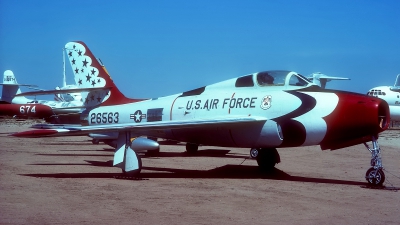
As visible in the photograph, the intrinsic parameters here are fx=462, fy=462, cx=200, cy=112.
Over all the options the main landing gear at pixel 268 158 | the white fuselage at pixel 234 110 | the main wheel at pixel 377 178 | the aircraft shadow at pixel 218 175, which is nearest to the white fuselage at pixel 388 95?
Answer: the main landing gear at pixel 268 158

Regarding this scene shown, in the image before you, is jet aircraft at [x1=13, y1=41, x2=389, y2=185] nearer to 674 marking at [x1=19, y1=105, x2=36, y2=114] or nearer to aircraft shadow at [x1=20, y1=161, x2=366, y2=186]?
aircraft shadow at [x1=20, y1=161, x2=366, y2=186]

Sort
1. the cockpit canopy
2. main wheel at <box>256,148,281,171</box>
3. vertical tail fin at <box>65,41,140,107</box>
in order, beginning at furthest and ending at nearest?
1. vertical tail fin at <box>65,41,140,107</box>
2. main wheel at <box>256,148,281,171</box>
3. the cockpit canopy

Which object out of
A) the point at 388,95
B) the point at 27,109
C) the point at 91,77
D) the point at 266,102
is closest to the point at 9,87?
the point at 27,109

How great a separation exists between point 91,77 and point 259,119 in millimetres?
7482

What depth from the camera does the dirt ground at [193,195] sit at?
698 cm

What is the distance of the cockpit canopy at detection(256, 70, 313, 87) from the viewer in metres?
12.1

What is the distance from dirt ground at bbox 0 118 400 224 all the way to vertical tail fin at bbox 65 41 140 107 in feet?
7.95

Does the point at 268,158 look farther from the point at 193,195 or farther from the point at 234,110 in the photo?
the point at 193,195

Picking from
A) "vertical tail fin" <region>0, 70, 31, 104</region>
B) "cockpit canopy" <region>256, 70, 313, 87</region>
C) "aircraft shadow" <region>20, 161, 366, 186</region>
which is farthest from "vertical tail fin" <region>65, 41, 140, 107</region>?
"vertical tail fin" <region>0, 70, 31, 104</region>

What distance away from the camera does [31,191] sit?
9.18 metres

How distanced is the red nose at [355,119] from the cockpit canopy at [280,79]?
1.26 metres

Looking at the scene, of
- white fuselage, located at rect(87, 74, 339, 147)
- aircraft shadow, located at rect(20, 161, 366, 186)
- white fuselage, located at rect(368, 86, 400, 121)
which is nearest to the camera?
white fuselage, located at rect(87, 74, 339, 147)

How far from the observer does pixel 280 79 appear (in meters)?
12.2

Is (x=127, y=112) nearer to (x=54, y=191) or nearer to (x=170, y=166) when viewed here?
(x=170, y=166)
